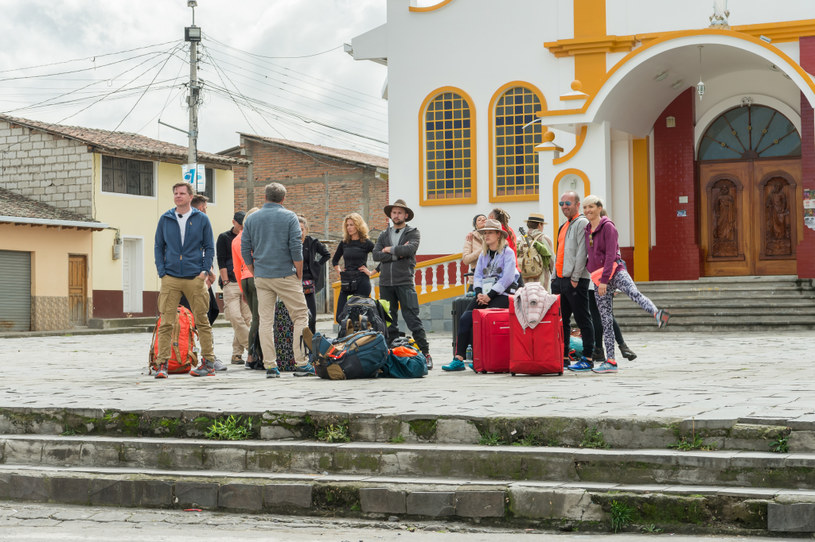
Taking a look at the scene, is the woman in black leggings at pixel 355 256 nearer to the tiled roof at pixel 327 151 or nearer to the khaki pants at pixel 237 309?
the khaki pants at pixel 237 309

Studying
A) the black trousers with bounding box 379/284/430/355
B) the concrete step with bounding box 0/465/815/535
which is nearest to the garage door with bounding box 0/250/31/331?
the black trousers with bounding box 379/284/430/355

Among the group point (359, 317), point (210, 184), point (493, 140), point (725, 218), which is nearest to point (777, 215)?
point (725, 218)

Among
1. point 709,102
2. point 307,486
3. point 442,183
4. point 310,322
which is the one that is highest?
point 709,102

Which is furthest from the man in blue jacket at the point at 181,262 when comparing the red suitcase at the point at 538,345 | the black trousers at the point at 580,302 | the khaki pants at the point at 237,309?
the black trousers at the point at 580,302

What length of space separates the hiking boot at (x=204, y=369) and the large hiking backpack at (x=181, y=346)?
0.19 meters

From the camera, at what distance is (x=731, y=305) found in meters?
18.9

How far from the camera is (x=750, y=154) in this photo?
2172 cm

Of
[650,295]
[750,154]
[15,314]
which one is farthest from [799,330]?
[15,314]

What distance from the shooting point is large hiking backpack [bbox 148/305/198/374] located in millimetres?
11078

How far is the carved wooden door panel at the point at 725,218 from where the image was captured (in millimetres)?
21703

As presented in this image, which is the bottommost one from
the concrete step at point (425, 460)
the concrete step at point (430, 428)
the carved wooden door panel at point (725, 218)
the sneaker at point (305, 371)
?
the concrete step at point (425, 460)

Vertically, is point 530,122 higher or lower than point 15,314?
higher

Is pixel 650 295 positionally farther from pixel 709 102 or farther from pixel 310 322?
pixel 310 322

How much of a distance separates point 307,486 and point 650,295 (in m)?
14.7
